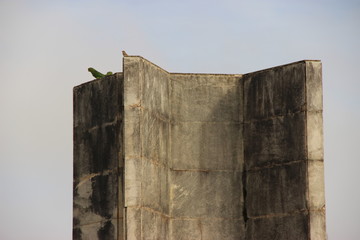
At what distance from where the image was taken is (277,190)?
35656mm

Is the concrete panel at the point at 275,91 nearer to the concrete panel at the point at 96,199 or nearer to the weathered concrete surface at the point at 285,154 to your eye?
the weathered concrete surface at the point at 285,154

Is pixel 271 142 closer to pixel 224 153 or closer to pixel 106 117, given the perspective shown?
pixel 224 153

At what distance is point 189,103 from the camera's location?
3691 cm

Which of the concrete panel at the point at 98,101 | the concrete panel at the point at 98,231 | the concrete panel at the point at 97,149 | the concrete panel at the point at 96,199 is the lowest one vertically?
the concrete panel at the point at 98,231

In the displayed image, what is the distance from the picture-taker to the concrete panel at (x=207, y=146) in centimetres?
3650

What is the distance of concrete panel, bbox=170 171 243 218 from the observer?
36.2 m

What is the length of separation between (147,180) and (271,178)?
3.26 meters

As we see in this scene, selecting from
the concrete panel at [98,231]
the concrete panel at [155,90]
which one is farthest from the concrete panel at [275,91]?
the concrete panel at [98,231]

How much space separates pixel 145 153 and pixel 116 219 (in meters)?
1.81

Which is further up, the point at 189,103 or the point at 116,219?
the point at 189,103

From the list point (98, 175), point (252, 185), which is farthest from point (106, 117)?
point (252, 185)

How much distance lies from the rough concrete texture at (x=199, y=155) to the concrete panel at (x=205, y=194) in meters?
0.03

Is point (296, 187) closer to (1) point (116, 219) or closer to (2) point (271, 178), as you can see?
(2) point (271, 178)

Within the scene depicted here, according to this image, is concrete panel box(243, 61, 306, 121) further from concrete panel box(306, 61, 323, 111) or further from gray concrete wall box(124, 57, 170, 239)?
gray concrete wall box(124, 57, 170, 239)
